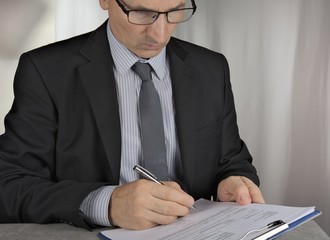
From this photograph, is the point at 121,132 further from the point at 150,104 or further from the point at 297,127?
the point at 297,127

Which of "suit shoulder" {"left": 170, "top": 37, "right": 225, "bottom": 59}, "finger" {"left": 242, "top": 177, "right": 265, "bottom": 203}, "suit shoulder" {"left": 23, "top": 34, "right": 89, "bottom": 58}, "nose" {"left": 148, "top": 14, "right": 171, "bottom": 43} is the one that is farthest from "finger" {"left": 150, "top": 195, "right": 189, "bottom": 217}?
"suit shoulder" {"left": 170, "top": 37, "right": 225, "bottom": 59}

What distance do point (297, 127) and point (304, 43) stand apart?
37cm

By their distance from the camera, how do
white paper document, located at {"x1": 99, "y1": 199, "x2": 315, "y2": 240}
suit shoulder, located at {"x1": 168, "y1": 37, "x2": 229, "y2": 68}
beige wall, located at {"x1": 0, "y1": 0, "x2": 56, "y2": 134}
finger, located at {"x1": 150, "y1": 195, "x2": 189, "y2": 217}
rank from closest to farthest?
white paper document, located at {"x1": 99, "y1": 199, "x2": 315, "y2": 240} < finger, located at {"x1": 150, "y1": 195, "x2": 189, "y2": 217} < suit shoulder, located at {"x1": 168, "y1": 37, "x2": 229, "y2": 68} < beige wall, located at {"x1": 0, "y1": 0, "x2": 56, "y2": 134}

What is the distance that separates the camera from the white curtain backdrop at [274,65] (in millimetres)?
2908

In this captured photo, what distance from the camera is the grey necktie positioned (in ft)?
6.70

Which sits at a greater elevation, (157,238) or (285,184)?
(157,238)

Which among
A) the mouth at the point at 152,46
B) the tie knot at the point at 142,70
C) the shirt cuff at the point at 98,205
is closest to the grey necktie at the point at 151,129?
the tie knot at the point at 142,70

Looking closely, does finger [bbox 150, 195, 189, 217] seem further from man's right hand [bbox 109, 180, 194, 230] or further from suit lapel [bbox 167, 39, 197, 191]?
suit lapel [bbox 167, 39, 197, 191]

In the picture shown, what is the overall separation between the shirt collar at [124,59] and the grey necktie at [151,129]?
0.9 inches

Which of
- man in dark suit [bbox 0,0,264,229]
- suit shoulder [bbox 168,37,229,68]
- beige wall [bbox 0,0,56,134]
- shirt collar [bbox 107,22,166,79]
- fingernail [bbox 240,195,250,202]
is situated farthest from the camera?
beige wall [bbox 0,0,56,134]

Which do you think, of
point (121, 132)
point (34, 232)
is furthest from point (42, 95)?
point (34, 232)

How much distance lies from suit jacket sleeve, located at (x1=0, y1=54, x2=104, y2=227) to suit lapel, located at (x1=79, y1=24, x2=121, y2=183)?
13cm

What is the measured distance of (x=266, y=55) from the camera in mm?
2932

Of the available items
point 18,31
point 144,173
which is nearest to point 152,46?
point 144,173
